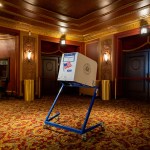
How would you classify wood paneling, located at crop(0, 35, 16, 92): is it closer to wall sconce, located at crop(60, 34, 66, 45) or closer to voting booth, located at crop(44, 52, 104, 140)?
wall sconce, located at crop(60, 34, 66, 45)

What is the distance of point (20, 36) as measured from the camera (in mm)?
6465

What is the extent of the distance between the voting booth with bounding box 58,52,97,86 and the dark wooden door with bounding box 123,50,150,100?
3.73 metres

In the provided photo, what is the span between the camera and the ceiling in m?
4.77

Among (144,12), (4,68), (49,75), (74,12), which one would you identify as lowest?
(49,75)

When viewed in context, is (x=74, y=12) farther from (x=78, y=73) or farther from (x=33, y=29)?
(x=78, y=73)

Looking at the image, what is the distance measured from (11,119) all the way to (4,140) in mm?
1212

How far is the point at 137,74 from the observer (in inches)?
260

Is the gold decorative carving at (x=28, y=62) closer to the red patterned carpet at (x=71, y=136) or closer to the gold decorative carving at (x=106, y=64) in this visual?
the gold decorative carving at (x=106, y=64)

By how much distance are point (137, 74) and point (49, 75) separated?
4316 millimetres

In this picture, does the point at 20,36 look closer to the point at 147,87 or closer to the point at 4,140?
the point at 4,140

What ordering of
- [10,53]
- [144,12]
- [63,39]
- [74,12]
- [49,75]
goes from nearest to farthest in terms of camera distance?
1. [144,12]
2. [74,12]
3. [10,53]
4. [63,39]
5. [49,75]

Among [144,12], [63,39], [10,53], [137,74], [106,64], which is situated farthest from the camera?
[63,39]

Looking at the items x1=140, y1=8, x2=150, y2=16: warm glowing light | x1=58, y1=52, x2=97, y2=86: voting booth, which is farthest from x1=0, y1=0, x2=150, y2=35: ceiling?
x1=58, y1=52, x2=97, y2=86: voting booth

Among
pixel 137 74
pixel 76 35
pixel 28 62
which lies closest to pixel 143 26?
pixel 137 74
